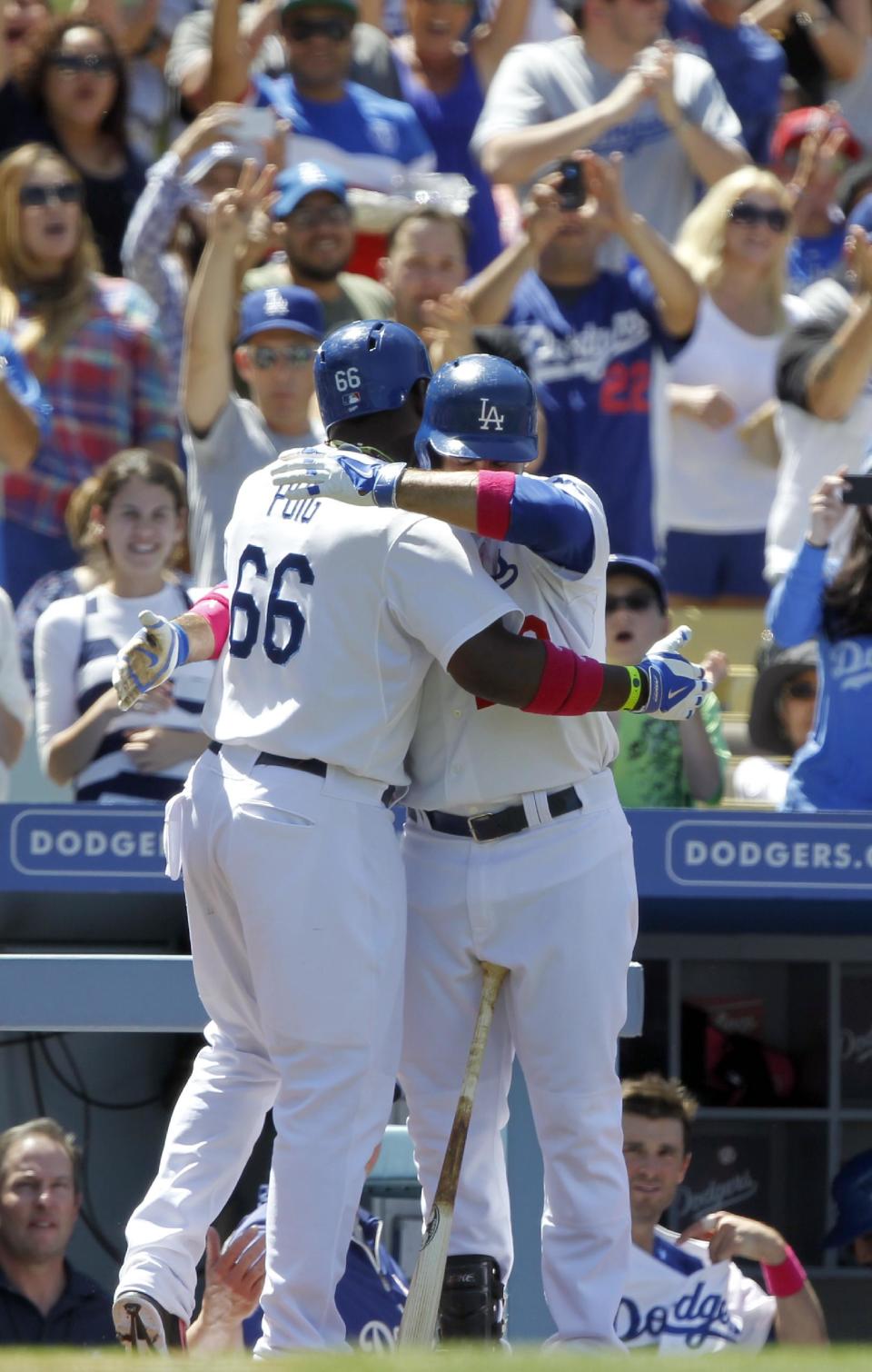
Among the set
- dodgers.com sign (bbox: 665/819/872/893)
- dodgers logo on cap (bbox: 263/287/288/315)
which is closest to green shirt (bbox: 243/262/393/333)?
dodgers logo on cap (bbox: 263/287/288/315)

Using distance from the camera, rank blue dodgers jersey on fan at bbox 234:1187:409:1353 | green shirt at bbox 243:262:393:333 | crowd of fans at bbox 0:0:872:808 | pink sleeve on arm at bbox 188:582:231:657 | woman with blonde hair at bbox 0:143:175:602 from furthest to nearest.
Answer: green shirt at bbox 243:262:393:333, woman with blonde hair at bbox 0:143:175:602, crowd of fans at bbox 0:0:872:808, blue dodgers jersey on fan at bbox 234:1187:409:1353, pink sleeve on arm at bbox 188:582:231:657

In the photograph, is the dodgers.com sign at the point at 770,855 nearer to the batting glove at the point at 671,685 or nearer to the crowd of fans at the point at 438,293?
the crowd of fans at the point at 438,293

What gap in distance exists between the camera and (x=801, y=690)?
663cm

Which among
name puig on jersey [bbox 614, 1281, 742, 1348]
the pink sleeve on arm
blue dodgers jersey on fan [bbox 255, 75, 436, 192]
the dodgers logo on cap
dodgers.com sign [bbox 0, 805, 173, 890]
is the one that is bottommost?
name puig on jersey [bbox 614, 1281, 742, 1348]

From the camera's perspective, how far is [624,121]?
27.7 ft

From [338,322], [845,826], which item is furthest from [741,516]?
[845,826]

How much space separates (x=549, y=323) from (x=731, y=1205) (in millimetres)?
2917

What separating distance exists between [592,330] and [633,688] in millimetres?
3589

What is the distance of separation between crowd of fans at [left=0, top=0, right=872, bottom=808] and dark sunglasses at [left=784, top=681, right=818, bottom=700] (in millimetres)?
53

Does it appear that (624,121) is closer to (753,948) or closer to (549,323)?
(549,323)

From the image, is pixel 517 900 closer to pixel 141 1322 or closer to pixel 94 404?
pixel 141 1322

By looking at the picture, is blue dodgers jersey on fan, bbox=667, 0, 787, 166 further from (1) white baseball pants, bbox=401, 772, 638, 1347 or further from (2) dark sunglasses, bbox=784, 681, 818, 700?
(1) white baseball pants, bbox=401, 772, 638, 1347

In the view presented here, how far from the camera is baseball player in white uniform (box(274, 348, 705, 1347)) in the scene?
13.6ft

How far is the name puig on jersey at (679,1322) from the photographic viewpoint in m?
5.38
